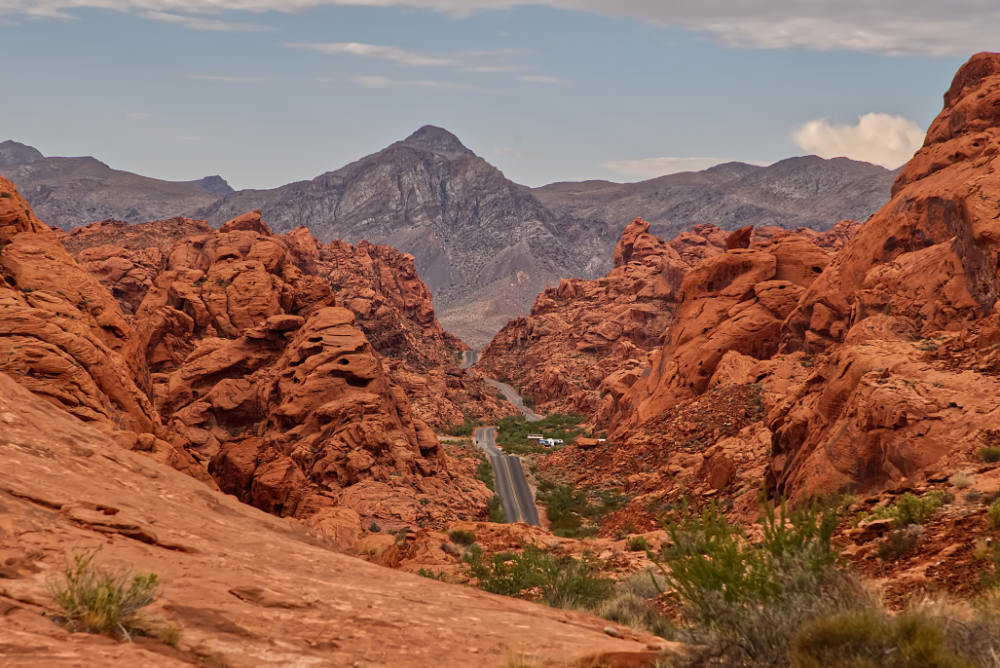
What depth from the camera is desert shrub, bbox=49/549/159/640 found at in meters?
7.20

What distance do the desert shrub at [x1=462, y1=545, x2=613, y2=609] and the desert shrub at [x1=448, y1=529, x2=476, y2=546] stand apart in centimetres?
453

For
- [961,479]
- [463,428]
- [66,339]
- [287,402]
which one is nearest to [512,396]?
[463,428]

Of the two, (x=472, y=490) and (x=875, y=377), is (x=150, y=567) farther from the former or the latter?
(x=472, y=490)

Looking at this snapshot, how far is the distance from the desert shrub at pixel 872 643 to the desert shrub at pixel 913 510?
762 cm

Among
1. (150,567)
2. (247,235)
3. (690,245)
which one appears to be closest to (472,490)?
(150,567)

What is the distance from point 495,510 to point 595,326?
8521 centimetres

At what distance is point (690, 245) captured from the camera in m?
158

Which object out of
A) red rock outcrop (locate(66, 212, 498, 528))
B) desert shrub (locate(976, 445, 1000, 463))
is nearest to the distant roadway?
red rock outcrop (locate(66, 212, 498, 528))

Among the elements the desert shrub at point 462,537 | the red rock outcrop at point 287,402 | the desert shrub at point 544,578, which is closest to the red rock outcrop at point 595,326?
the red rock outcrop at point 287,402

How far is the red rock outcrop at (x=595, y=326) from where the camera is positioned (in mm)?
120938

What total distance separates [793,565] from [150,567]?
7822 millimetres

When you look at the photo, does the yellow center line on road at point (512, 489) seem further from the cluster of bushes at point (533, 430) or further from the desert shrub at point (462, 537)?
the desert shrub at point (462, 537)

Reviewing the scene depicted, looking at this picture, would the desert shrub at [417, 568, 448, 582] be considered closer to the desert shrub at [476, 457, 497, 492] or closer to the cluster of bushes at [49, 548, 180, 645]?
the cluster of bushes at [49, 548, 180, 645]

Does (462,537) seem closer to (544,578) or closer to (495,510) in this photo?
(544,578)
